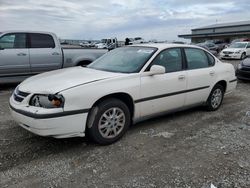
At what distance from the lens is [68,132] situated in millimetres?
3691

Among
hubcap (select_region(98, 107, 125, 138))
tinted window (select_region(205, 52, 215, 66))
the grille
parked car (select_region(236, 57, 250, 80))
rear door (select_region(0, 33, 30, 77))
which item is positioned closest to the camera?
the grille

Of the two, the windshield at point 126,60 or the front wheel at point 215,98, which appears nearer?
the windshield at point 126,60

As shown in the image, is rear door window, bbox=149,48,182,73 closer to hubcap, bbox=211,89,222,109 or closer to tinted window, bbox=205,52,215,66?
tinted window, bbox=205,52,215,66

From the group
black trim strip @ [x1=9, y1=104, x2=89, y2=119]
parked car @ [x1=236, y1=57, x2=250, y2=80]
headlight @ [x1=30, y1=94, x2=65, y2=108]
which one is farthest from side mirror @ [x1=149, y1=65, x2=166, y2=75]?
parked car @ [x1=236, y1=57, x2=250, y2=80]

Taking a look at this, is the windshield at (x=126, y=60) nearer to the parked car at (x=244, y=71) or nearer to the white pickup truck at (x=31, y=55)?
the white pickup truck at (x=31, y=55)

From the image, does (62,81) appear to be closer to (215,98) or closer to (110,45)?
(215,98)

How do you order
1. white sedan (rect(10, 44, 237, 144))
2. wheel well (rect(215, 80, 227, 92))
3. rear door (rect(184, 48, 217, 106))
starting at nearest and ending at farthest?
white sedan (rect(10, 44, 237, 144)) → rear door (rect(184, 48, 217, 106)) → wheel well (rect(215, 80, 227, 92))

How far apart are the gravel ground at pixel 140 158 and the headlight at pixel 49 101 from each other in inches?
28.0

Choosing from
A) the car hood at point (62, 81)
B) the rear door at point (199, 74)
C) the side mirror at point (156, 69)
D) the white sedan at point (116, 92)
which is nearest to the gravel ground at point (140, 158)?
the white sedan at point (116, 92)

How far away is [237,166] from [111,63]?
265 cm

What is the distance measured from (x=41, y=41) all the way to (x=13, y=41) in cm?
84

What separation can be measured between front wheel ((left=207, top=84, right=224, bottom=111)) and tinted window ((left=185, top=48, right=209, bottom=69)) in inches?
24.6

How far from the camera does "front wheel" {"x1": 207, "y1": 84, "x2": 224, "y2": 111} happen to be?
5925mm

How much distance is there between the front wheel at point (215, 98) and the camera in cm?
593
